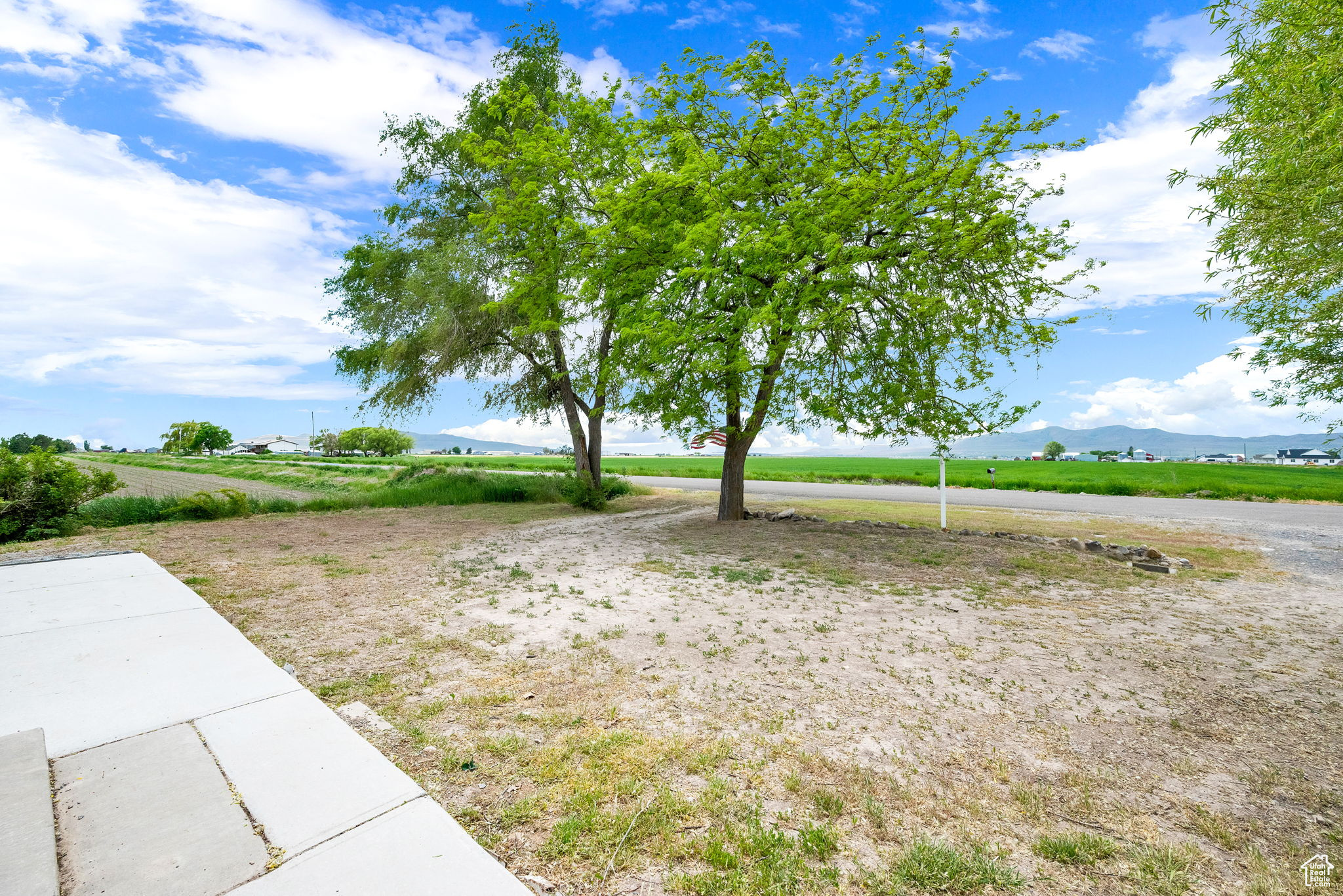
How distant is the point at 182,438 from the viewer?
75.6 m

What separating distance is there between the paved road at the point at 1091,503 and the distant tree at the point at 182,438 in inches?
3115

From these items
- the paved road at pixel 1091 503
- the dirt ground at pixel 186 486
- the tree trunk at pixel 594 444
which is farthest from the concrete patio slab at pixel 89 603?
the paved road at pixel 1091 503

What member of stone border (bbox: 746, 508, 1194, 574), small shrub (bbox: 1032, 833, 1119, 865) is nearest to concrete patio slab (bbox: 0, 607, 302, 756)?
small shrub (bbox: 1032, 833, 1119, 865)

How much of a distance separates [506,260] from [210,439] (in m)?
94.3

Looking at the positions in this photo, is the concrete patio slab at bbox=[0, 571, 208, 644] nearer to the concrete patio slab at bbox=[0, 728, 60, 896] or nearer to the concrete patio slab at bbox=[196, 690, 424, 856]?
the concrete patio slab at bbox=[0, 728, 60, 896]

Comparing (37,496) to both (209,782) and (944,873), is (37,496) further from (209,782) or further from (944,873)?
(944,873)

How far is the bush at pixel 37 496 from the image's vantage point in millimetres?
9930

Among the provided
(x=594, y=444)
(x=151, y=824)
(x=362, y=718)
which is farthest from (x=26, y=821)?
(x=594, y=444)

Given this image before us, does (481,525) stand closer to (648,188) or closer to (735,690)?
(648,188)

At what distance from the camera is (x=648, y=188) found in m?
10.6

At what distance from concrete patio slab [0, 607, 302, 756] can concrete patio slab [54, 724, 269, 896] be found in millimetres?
354

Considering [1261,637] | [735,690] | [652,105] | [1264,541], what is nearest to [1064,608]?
[1261,637]

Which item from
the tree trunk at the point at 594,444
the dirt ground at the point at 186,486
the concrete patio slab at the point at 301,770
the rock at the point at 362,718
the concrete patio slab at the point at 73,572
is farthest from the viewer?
the tree trunk at the point at 594,444

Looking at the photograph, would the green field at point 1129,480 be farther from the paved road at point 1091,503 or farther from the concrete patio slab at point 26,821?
the concrete patio slab at point 26,821
